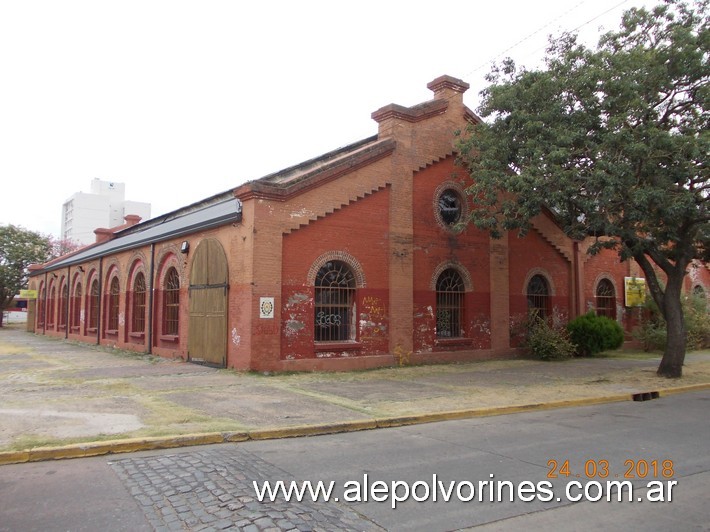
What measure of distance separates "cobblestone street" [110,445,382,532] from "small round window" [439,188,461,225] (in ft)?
41.7

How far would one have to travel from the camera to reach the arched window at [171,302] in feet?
60.3

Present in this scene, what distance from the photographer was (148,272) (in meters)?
20.2

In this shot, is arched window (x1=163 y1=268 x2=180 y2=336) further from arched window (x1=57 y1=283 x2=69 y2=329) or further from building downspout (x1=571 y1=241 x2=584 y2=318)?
arched window (x1=57 y1=283 x2=69 y2=329)

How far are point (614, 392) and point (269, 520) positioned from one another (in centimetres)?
995

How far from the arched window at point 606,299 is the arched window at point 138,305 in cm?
1876

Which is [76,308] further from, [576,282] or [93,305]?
[576,282]

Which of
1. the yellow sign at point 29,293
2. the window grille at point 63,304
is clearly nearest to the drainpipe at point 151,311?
the window grille at point 63,304

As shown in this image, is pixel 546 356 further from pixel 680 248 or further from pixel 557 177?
pixel 557 177

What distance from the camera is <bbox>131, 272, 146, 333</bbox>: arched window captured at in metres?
21.0

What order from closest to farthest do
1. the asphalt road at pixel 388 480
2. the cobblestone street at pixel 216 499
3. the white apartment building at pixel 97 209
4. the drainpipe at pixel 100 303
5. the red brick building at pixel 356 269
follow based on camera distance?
A: 1. the cobblestone street at pixel 216 499
2. the asphalt road at pixel 388 480
3. the red brick building at pixel 356 269
4. the drainpipe at pixel 100 303
5. the white apartment building at pixel 97 209

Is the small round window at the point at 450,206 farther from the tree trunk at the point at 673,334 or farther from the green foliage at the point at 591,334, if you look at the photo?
the tree trunk at the point at 673,334

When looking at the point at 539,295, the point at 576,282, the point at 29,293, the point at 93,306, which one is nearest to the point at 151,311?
the point at 93,306

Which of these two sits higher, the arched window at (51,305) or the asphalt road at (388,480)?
the arched window at (51,305)

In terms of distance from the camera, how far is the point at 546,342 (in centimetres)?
1869
